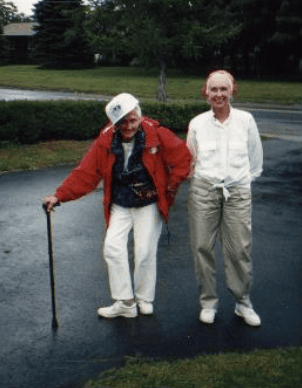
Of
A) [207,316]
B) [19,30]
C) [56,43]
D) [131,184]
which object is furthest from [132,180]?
[19,30]

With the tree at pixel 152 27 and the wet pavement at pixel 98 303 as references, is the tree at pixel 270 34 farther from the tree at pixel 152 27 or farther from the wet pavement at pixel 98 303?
the wet pavement at pixel 98 303

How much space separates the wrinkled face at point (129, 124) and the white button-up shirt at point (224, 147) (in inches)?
17.2

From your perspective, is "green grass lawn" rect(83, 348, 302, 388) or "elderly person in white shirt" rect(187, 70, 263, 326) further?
"elderly person in white shirt" rect(187, 70, 263, 326)

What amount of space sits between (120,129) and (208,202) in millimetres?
835

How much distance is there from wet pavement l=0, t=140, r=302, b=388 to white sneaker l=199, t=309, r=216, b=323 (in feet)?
0.20

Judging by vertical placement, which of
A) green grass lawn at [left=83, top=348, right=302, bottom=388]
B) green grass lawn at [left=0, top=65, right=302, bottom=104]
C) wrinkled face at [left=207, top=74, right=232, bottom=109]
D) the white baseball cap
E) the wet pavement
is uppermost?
wrinkled face at [left=207, top=74, right=232, bottom=109]

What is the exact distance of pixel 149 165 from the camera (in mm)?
4180

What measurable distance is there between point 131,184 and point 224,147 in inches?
29.3

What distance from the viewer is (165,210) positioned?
4.38 m

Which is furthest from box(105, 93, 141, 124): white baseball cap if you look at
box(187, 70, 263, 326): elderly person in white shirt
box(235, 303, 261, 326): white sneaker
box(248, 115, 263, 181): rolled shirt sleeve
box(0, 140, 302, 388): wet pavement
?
box(235, 303, 261, 326): white sneaker

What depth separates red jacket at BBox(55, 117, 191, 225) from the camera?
164 inches

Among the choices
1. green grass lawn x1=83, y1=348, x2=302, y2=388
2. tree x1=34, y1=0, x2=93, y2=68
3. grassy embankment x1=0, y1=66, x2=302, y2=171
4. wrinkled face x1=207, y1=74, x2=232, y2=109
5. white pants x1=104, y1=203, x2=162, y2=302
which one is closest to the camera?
green grass lawn x1=83, y1=348, x2=302, y2=388

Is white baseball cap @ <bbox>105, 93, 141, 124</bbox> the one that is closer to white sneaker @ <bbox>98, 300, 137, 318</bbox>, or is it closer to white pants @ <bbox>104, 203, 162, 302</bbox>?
white pants @ <bbox>104, 203, 162, 302</bbox>

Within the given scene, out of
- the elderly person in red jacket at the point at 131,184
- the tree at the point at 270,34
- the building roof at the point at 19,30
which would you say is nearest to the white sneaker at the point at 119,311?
the elderly person in red jacket at the point at 131,184
